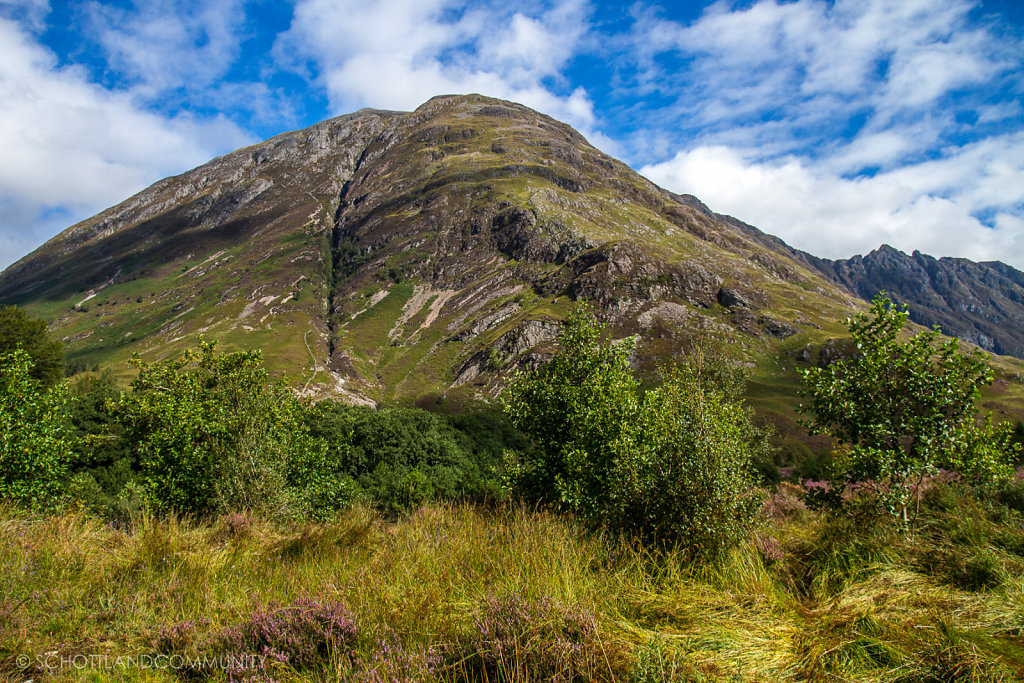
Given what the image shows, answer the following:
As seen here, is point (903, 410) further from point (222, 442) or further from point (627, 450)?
point (222, 442)

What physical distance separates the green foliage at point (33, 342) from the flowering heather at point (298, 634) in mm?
70182

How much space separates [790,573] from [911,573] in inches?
54.3

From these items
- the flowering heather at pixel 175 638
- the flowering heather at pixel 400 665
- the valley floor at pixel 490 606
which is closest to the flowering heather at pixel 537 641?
the valley floor at pixel 490 606

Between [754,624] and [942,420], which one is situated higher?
[942,420]

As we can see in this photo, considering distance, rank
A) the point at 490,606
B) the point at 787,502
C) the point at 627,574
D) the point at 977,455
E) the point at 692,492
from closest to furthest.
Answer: the point at 490,606
the point at 627,574
the point at 692,492
the point at 977,455
the point at 787,502

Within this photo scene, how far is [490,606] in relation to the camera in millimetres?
3760

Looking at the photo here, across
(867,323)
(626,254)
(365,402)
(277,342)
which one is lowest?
(365,402)

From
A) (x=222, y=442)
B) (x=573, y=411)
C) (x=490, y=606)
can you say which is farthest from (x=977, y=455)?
(x=222, y=442)

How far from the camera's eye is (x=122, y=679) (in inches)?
141

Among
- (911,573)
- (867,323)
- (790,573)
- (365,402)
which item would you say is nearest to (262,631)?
(790,573)

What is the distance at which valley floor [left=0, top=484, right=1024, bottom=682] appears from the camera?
11.1 ft

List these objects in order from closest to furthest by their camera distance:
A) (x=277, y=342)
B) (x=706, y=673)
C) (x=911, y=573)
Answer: (x=706, y=673), (x=911, y=573), (x=277, y=342)

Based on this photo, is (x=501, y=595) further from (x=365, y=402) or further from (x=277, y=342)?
(x=277, y=342)

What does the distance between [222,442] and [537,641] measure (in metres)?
15.0
